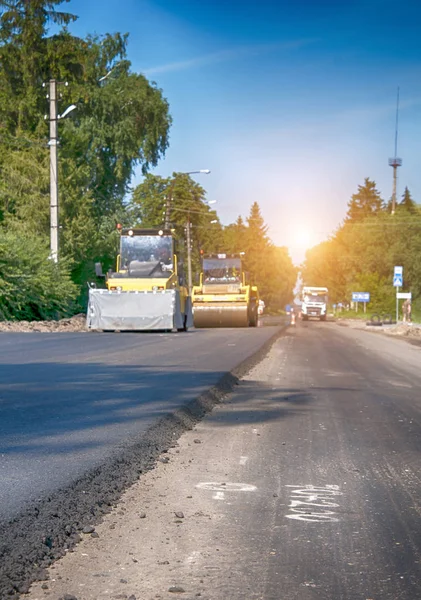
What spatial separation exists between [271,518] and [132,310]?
2757 centimetres

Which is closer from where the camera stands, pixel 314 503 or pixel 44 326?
pixel 314 503

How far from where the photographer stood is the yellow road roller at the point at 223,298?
42844 millimetres

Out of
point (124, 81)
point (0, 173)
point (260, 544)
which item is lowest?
point (260, 544)

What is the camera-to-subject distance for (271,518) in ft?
19.4

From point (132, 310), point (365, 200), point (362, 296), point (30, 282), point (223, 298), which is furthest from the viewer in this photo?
point (365, 200)

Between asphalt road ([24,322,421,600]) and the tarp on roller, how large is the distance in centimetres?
2198

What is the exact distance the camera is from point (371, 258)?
10288cm

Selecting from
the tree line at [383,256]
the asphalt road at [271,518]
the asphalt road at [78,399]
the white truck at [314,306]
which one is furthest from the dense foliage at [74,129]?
the asphalt road at [271,518]

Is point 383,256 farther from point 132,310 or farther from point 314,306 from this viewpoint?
point 132,310

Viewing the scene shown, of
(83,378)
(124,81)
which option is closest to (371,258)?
(124,81)

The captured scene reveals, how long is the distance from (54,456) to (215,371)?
333 inches

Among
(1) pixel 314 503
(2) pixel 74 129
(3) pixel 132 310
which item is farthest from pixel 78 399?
(2) pixel 74 129

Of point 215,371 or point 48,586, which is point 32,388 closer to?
point 215,371

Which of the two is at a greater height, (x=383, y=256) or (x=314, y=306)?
(x=383, y=256)
